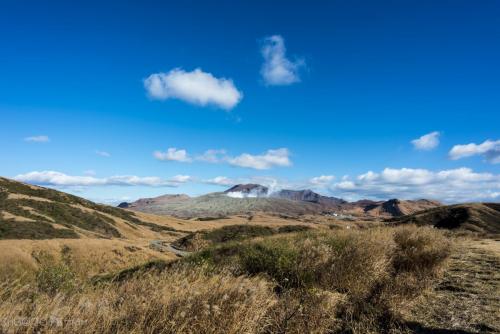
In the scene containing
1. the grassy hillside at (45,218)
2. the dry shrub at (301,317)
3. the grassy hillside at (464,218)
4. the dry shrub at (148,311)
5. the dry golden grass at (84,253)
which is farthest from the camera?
the grassy hillside at (464,218)

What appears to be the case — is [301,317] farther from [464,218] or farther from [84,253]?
[464,218]

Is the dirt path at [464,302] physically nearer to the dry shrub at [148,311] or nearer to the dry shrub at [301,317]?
the dry shrub at [301,317]

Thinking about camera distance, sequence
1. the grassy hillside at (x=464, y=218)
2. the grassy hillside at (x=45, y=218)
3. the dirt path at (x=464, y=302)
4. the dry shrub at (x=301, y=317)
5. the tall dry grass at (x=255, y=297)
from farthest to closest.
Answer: the grassy hillside at (x=464, y=218), the grassy hillside at (x=45, y=218), the dirt path at (x=464, y=302), the dry shrub at (x=301, y=317), the tall dry grass at (x=255, y=297)

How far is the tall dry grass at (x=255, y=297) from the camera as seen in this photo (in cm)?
485

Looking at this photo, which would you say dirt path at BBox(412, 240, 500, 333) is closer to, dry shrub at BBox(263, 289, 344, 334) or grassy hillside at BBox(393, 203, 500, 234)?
dry shrub at BBox(263, 289, 344, 334)

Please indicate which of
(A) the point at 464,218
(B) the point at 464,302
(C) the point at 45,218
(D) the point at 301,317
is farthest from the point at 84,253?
(A) the point at 464,218

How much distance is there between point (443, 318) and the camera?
7.34m

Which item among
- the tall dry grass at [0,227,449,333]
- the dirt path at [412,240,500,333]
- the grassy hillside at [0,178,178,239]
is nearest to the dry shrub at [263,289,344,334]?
the tall dry grass at [0,227,449,333]

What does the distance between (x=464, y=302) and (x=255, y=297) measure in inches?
209

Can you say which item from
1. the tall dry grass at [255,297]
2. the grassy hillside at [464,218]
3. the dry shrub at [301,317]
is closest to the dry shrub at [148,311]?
the tall dry grass at [255,297]

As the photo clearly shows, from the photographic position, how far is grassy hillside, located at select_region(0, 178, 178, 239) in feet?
185

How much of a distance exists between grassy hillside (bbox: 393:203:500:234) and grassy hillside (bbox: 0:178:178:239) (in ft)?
199

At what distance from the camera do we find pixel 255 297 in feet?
20.0

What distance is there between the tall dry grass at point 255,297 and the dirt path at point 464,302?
0.41 m
